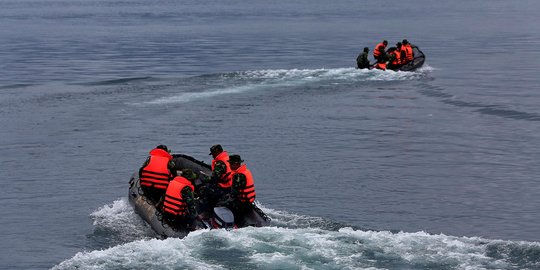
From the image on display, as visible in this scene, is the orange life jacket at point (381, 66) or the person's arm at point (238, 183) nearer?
the person's arm at point (238, 183)

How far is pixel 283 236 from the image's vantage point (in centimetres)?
2325

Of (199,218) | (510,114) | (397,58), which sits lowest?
(510,114)

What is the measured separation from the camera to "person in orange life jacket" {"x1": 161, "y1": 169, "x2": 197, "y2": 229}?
23.8 metres

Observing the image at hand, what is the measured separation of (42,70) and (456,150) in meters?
41.6

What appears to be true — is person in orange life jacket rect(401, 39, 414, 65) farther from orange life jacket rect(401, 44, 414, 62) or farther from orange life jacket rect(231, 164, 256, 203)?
orange life jacket rect(231, 164, 256, 203)

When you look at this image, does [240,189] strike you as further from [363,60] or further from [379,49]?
[379,49]

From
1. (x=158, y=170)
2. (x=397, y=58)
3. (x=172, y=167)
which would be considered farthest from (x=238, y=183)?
(x=397, y=58)

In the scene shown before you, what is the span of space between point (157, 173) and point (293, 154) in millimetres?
12068

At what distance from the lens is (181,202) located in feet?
78.6

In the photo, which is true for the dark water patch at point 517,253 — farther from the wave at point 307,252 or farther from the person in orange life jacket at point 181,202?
the person in orange life jacket at point 181,202

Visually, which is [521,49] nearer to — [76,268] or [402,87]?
[402,87]

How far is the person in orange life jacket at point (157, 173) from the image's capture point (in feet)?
86.7

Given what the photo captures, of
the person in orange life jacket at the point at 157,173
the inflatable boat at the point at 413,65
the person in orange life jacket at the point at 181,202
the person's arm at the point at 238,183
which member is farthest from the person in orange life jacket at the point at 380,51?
the person in orange life jacket at the point at 181,202

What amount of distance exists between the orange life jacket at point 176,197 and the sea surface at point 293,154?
1041 mm
